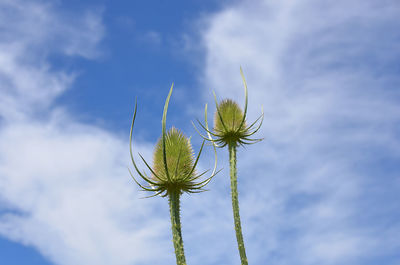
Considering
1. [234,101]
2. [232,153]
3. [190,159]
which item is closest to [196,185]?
[190,159]

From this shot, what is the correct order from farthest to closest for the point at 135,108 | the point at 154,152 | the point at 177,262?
the point at 154,152, the point at 177,262, the point at 135,108

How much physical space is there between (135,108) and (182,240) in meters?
3.21

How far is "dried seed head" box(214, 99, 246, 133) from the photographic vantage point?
47.4 ft

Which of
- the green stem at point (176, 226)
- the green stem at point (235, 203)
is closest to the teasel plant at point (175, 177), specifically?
the green stem at point (176, 226)

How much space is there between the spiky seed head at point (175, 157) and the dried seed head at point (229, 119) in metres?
3.10

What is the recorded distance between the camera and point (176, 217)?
401 inches

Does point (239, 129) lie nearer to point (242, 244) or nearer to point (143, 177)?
point (242, 244)

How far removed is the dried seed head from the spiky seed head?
3101 millimetres

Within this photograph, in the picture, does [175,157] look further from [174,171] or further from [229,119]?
[229,119]

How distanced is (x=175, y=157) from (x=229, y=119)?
432 centimetres

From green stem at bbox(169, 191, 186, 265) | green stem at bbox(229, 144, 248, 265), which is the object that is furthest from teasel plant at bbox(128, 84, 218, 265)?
green stem at bbox(229, 144, 248, 265)

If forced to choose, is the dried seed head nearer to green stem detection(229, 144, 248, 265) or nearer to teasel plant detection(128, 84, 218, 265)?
green stem detection(229, 144, 248, 265)

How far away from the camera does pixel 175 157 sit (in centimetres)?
1067

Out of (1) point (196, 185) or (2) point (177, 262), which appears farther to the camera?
(1) point (196, 185)
